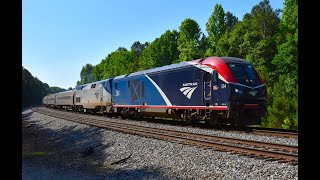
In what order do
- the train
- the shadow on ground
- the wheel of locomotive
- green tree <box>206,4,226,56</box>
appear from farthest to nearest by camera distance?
green tree <box>206,4,226,56</box> < the wheel of locomotive < the train < the shadow on ground

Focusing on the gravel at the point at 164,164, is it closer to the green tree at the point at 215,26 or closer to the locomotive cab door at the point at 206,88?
the locomotive cab door at the point at 206,88

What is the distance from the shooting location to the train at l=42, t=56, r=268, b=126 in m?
15.2

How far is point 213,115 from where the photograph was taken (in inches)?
645

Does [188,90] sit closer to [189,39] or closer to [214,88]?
[214,88]

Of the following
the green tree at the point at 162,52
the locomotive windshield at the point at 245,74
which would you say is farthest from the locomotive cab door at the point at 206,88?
the green tree at the point at 162,52

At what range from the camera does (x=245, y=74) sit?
15766 mm

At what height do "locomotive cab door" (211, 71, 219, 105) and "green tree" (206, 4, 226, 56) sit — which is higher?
"green tree" (206, 4, 226, 56)

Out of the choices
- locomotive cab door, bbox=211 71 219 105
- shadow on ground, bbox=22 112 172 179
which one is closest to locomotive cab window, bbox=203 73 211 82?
locomotive cab door, bbox=211 71 219 105

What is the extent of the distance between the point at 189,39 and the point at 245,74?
3552 centimetres

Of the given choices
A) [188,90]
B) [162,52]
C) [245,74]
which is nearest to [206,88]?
[188,90]

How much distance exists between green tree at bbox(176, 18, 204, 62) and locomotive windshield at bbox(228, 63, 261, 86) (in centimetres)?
3338

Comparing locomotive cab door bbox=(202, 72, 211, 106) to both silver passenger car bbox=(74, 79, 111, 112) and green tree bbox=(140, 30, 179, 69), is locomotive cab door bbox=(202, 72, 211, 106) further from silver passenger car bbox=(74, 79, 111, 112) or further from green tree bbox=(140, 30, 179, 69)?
green tree bbox=(140, 30, 179, 69)

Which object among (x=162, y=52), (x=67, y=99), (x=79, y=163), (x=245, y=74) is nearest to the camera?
(x=79, y=163)
